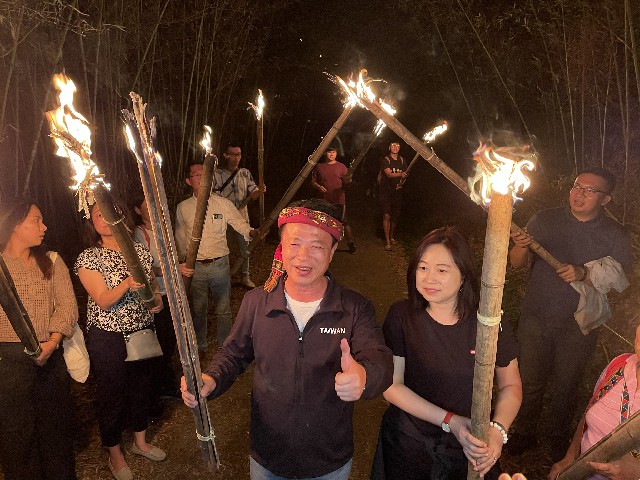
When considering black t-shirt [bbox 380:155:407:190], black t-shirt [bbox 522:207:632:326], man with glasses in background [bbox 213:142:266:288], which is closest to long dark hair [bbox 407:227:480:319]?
black t-shirt [bbox 522:207:632:326]

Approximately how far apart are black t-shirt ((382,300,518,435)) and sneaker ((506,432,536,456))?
6.59 ft

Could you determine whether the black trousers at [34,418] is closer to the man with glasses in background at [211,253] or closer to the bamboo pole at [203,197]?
the bamboo pole at [203,197]

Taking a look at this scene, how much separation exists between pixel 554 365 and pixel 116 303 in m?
3.39

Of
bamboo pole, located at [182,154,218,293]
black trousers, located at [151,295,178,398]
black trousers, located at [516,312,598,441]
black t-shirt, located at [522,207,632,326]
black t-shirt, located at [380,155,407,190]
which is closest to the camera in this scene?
bamboo pole, located at [182,154,218,293]

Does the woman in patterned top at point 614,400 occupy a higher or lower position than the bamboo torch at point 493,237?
lower

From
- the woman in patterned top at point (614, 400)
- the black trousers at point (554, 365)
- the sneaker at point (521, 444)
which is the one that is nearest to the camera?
the woman in patterned top at point (614, 400)

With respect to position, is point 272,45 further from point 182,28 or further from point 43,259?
point 43,259

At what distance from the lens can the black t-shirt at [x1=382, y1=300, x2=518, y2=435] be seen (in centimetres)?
213

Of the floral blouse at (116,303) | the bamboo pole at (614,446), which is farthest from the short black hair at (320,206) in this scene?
the floral blouse at (116,303)

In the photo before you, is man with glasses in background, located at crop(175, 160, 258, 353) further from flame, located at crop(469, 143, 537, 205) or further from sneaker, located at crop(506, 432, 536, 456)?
flame, located at crop(469, 143, 537, 205)

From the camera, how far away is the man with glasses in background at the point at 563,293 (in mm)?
3295

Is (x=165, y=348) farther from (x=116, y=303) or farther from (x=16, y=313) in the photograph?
(x=16, y=313)

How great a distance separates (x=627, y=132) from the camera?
5.46m

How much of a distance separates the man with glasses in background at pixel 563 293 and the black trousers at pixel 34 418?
330 centimetres
